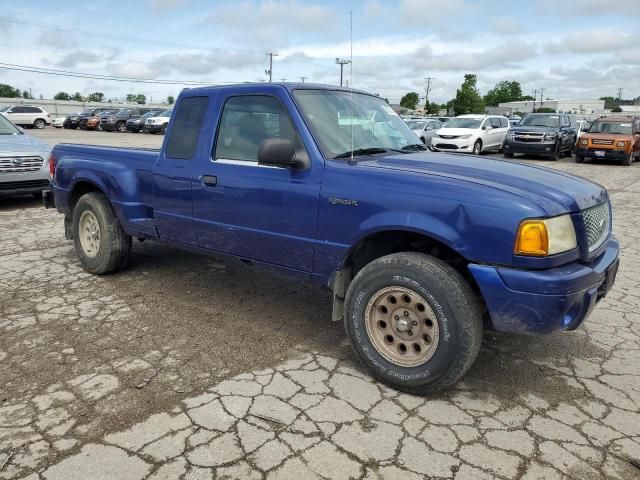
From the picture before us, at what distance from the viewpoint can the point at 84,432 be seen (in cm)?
270

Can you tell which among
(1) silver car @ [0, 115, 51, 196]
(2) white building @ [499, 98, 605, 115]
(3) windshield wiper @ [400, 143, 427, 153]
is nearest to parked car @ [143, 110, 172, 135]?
(1) silver car @ [0, 115, 51, 196]

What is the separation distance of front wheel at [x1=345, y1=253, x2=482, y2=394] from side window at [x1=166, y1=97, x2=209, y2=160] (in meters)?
1.91

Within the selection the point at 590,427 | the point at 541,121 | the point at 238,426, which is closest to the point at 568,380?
the point at 590,427

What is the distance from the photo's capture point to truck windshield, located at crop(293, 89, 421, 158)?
3553mm

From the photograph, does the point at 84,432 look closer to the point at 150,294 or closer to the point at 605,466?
the point at 150,294

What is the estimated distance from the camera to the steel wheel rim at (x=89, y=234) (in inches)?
204

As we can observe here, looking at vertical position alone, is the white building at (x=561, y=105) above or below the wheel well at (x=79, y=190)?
above

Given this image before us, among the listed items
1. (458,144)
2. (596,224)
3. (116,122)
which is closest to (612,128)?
(458,144)

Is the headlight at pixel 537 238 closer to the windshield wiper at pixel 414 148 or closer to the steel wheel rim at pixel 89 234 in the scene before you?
the windshield wiper at pixel 414 148

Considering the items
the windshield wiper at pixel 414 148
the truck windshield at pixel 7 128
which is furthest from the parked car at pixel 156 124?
the windshield wiper at pixel 414 148

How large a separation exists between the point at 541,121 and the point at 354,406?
19.7 meters

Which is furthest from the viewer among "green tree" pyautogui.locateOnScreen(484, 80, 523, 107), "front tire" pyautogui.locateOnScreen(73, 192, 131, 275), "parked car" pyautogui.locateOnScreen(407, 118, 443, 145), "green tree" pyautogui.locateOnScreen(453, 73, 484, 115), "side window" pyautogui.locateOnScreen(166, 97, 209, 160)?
"green tree" pyautogui.locateOnScreen(484, 80, 523, 107)

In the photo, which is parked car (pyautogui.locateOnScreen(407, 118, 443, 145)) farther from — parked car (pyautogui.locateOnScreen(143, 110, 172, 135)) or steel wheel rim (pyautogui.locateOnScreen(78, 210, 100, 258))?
steel wheel rim (pyautogui.locateOnScreen(78, 210, 100, 258))

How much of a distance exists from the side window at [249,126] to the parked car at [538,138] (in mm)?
16771
